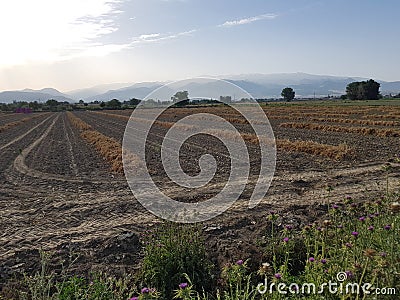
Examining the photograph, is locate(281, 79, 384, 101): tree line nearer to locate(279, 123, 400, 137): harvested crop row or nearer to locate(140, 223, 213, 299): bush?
locate(279, 123, 400, 137): harvested crop row

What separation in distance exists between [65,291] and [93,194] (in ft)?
16.2

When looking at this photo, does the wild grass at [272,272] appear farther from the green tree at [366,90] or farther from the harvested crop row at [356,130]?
the green tree at [366,90]

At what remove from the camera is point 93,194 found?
28.1 ft

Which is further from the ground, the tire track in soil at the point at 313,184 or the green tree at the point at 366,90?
the green tree at the point at 366,90

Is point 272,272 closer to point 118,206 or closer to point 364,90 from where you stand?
point 118,206

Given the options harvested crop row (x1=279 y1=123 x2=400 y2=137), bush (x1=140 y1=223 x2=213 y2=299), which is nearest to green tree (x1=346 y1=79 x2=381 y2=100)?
harvested crop row (x1=279 y1=123 x2=400 y2=137)

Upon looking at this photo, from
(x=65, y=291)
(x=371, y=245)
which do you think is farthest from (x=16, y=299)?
(x=371, y=245)

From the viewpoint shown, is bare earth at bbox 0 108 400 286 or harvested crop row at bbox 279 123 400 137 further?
harvested crop row at bbox 279 123 400 137

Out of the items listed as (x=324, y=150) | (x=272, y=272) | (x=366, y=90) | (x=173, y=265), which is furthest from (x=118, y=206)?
(x=366, y=90)

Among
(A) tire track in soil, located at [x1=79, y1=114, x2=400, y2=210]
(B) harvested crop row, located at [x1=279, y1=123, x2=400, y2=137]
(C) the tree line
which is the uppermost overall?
(C) the tree line

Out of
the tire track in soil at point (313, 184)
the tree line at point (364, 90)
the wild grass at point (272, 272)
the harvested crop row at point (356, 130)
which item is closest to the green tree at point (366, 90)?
the tree line at point (364, 90)

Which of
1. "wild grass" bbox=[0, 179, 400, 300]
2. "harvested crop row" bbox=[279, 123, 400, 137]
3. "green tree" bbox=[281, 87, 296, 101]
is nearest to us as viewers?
"wild grass" bbox=[0, 179, 400, 300]

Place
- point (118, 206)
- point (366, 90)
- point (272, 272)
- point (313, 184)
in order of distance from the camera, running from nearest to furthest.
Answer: point (272, 272), point (118, 206), point (313, 184), point (366, 90)

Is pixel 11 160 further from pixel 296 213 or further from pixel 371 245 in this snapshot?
pixel 371 245
